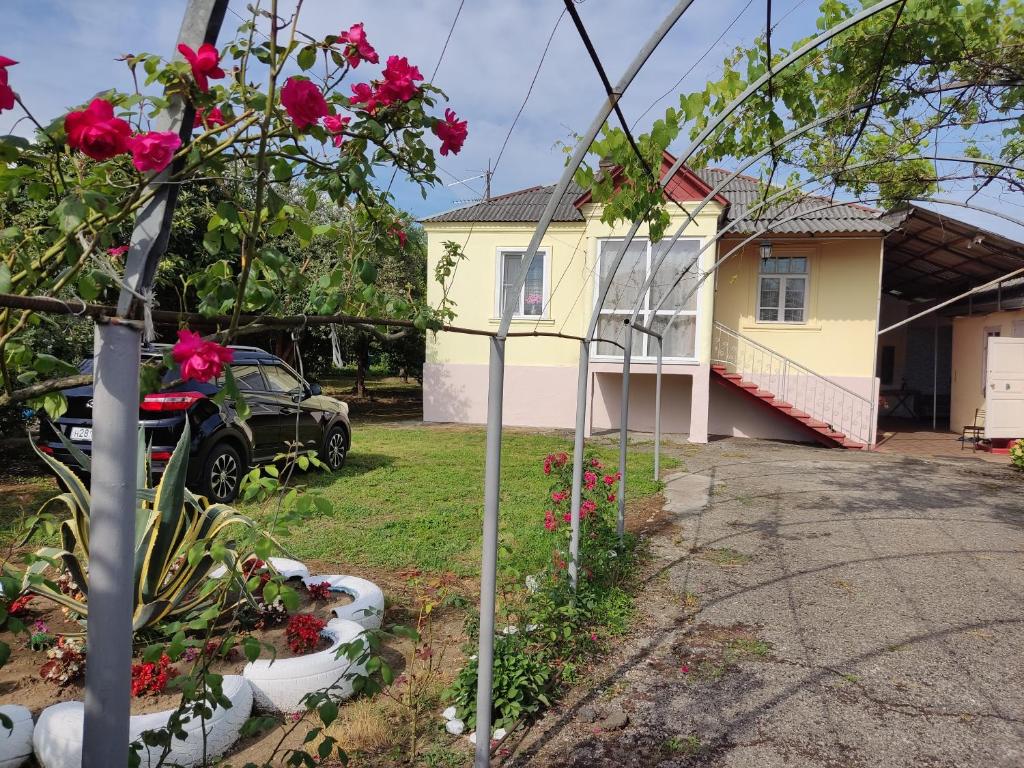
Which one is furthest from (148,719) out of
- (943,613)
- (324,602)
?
(943,613)

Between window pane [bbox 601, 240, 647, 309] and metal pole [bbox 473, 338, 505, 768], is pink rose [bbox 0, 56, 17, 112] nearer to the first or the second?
metal pole [bbox 473, 338, 505, 768]

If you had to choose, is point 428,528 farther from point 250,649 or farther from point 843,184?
point 843,184

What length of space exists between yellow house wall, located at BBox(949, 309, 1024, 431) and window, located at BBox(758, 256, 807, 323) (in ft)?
11.9

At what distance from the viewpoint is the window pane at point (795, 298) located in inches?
539

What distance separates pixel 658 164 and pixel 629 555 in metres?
3.01

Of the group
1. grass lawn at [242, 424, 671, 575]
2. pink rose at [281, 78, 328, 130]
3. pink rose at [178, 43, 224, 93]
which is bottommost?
grass lawn at [242, 424, 671, 575]

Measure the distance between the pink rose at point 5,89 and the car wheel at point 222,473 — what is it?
5.82 m

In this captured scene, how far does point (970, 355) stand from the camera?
14.3m

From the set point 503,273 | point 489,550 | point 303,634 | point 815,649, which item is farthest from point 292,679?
point 503,273

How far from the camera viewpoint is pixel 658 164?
382 cm

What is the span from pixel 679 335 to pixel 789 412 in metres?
2.54

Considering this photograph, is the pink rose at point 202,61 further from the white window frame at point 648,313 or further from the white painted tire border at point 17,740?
the white window frame at point 648,313

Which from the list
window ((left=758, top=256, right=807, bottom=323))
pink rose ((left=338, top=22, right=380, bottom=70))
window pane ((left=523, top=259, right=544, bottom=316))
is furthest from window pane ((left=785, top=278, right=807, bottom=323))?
pink rose ((left=338, top=22, right=380, bottom=70))

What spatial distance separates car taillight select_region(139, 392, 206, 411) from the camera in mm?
6059
